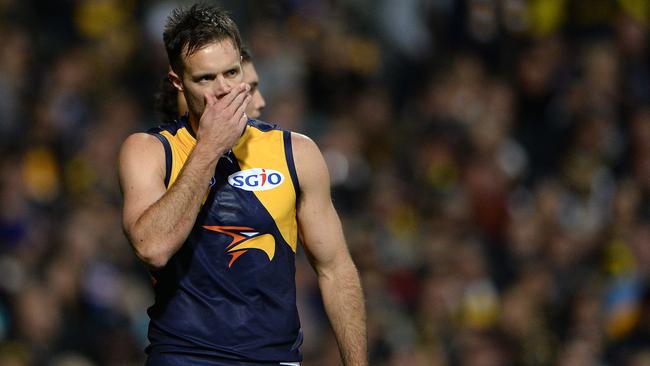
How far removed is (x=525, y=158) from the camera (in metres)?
11.7

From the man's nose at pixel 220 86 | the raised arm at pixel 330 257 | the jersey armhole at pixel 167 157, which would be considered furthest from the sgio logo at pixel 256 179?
the man's nose at pixel 220 86

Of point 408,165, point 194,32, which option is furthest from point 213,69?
point 408,165

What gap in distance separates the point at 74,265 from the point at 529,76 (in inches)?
206

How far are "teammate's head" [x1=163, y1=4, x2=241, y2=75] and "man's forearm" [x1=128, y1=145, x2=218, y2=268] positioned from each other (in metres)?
0.48

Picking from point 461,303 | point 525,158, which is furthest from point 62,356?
point 525,158

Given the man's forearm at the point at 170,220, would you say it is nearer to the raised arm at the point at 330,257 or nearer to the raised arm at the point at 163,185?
the raised arm at the point at 163,185

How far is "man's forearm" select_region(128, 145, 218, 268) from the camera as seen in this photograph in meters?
4.20

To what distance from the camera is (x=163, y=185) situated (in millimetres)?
4434

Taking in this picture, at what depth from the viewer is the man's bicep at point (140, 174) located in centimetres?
433

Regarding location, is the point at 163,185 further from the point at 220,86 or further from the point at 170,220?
the point at 220,86

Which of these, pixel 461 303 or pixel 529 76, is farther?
pixel 529 76

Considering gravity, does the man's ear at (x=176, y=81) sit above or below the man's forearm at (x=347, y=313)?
above

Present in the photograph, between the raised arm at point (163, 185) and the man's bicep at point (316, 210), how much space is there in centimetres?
37

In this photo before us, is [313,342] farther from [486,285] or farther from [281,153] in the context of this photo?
[281,153]
